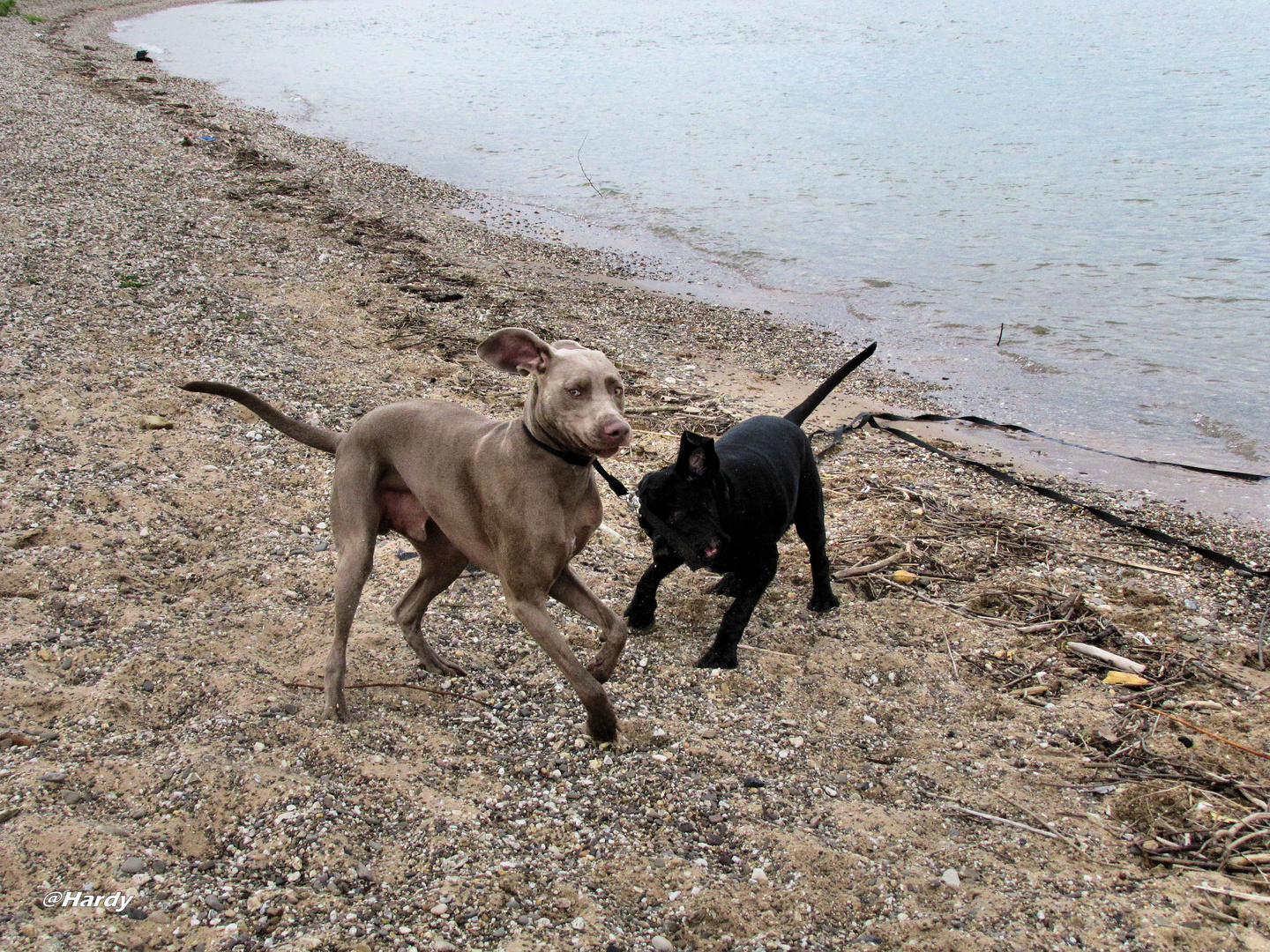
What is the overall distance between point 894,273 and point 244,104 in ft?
52.9

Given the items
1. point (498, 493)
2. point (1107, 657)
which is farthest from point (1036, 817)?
point (498, 493)

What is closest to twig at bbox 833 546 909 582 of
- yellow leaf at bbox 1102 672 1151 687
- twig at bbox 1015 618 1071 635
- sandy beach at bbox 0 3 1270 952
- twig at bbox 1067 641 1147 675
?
sandy beach at bbox 0 3 1270 952

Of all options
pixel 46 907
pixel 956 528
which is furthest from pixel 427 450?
pixel 956 528

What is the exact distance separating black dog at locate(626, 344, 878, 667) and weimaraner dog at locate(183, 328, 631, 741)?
20.9 inches

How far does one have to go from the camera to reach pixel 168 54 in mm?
28828

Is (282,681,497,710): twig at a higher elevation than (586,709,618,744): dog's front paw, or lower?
lower

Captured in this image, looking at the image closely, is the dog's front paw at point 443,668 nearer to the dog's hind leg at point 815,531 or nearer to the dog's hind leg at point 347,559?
the dog's hind leg at point 347,559

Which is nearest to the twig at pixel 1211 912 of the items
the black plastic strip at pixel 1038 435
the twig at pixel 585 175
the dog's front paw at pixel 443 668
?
the dog's front paw at pixel 443 668

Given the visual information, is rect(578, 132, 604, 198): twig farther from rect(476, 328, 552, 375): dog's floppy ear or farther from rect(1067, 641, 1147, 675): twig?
rect(476, 328, 552, 375): dog's floppy ear

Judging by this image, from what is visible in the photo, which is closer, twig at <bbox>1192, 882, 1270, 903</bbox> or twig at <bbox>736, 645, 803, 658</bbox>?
twig at <bbox>1192, 882, 1270, 903</bbox>

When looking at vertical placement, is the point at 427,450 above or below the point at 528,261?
above

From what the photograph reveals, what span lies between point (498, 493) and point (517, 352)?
52 cm

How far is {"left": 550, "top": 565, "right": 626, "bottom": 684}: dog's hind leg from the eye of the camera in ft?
12.2

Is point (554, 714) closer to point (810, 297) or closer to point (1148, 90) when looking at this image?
point (810, 297)
